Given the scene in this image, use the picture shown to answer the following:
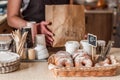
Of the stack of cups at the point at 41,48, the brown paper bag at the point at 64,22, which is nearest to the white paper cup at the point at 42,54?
the stack of cups at the point at 41,48

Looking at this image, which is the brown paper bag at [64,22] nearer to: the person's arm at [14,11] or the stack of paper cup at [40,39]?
the stack of paper cup at [40,39]

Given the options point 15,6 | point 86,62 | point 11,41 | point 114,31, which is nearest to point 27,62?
point 11,41

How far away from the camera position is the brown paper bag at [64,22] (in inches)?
72.5

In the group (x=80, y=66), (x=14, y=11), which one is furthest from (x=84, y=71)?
(x=14, y=11)

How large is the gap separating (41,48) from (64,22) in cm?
22

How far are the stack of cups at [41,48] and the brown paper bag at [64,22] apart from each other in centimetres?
8

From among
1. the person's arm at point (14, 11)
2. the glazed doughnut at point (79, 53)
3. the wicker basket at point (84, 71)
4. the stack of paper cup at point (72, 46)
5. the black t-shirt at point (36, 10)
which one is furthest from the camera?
the black t-shirt at point (36, 10)

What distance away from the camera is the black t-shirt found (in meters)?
2.30

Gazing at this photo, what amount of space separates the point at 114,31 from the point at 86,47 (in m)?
2.88

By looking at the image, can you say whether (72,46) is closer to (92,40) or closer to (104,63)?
(92,40)

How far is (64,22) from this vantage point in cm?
184

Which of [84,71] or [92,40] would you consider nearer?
[84,71]

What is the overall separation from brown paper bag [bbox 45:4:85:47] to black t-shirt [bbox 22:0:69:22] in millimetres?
467

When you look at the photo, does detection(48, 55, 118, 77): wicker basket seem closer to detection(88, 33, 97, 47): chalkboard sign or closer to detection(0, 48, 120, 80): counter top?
detection(0, 48, 120, 80): counter top
